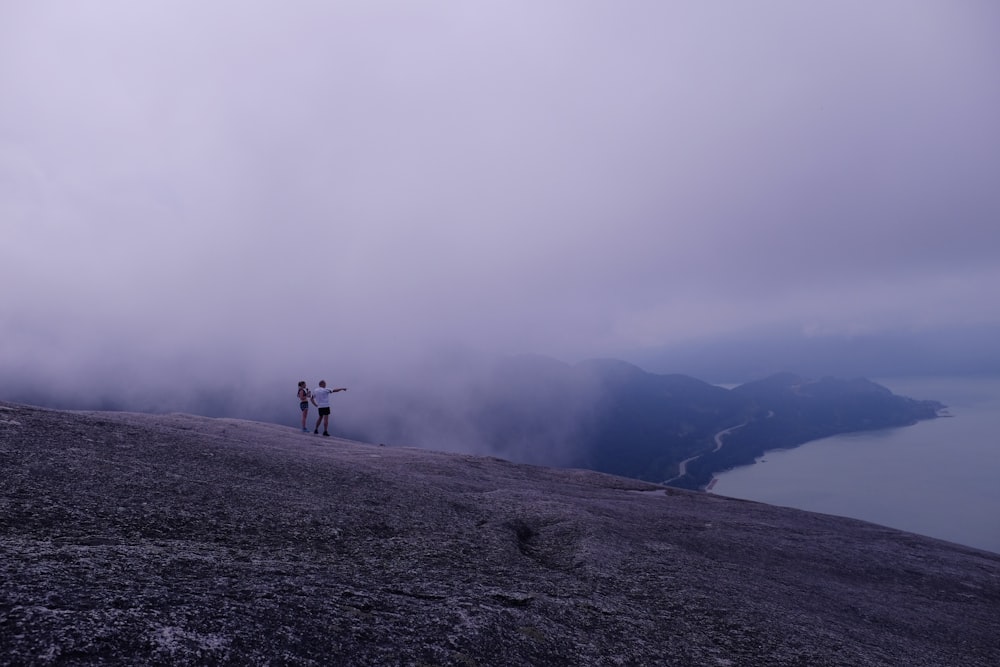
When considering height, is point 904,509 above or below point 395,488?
below

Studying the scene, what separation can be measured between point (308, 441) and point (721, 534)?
19.5m

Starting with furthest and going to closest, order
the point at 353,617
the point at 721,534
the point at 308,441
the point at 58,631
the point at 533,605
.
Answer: the point at 308,441 < the point at 721,534 < the point at 533,605 < the point at 353,617 < the point at 58,631

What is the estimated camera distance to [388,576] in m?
9.73

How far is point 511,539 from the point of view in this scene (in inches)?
527

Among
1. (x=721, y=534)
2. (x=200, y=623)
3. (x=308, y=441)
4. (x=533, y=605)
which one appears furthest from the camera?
(x=308, y=441)

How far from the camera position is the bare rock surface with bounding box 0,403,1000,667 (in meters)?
6.74

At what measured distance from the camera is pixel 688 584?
12062 millimetres

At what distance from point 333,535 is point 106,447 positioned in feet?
23.4

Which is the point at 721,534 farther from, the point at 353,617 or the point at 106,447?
the point at 106,447

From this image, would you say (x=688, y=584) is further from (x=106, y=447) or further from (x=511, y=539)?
(x=106, y=447)

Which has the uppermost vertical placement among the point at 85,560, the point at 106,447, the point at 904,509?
the point at 106,447

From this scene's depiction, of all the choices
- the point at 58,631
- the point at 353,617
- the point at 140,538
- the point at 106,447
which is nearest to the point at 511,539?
the point at 353,617

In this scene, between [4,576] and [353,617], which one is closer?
[4,576]

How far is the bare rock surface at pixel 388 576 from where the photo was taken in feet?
22.1
